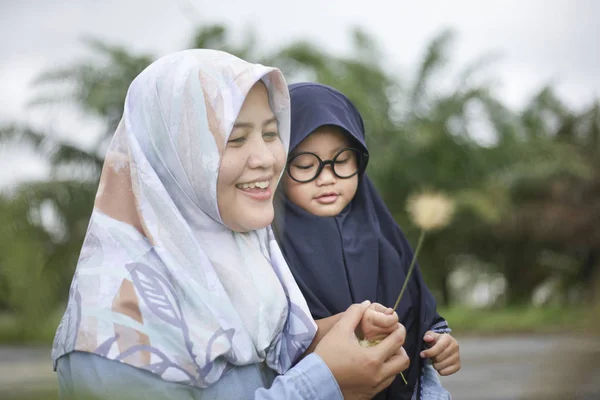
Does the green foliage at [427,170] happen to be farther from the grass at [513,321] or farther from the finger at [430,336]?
the finger at [430,336]

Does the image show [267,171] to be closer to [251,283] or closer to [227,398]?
[251,283]

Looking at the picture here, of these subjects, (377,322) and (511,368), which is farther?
(511,368)

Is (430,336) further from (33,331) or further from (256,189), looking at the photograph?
(33,331)

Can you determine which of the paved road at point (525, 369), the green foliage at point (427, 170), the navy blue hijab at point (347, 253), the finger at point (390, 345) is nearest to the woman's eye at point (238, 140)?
the navy blue hijab at point (347, 253)

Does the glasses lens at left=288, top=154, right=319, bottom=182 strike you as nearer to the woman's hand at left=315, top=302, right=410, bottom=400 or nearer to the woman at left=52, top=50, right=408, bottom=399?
the woman at left=52, top=50, right=408, bottom=399

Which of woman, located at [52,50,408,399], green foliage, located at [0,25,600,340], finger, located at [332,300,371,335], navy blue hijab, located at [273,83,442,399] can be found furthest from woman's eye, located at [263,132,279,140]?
green foliage, located at [0,25,600,340]

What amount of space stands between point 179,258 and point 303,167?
64cm

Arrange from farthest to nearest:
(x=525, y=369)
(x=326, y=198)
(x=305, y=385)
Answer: (x=525, y=369), (x=326, y=198), (x=305, y=385)

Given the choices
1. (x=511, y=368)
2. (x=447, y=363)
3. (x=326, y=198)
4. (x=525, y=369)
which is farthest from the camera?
(x=511, y=368)

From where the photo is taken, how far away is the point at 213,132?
5.37 ft

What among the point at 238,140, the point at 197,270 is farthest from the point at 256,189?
the point at 197,270

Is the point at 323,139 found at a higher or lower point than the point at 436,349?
higher

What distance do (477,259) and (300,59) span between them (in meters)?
6.53

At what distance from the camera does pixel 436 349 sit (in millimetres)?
2035
